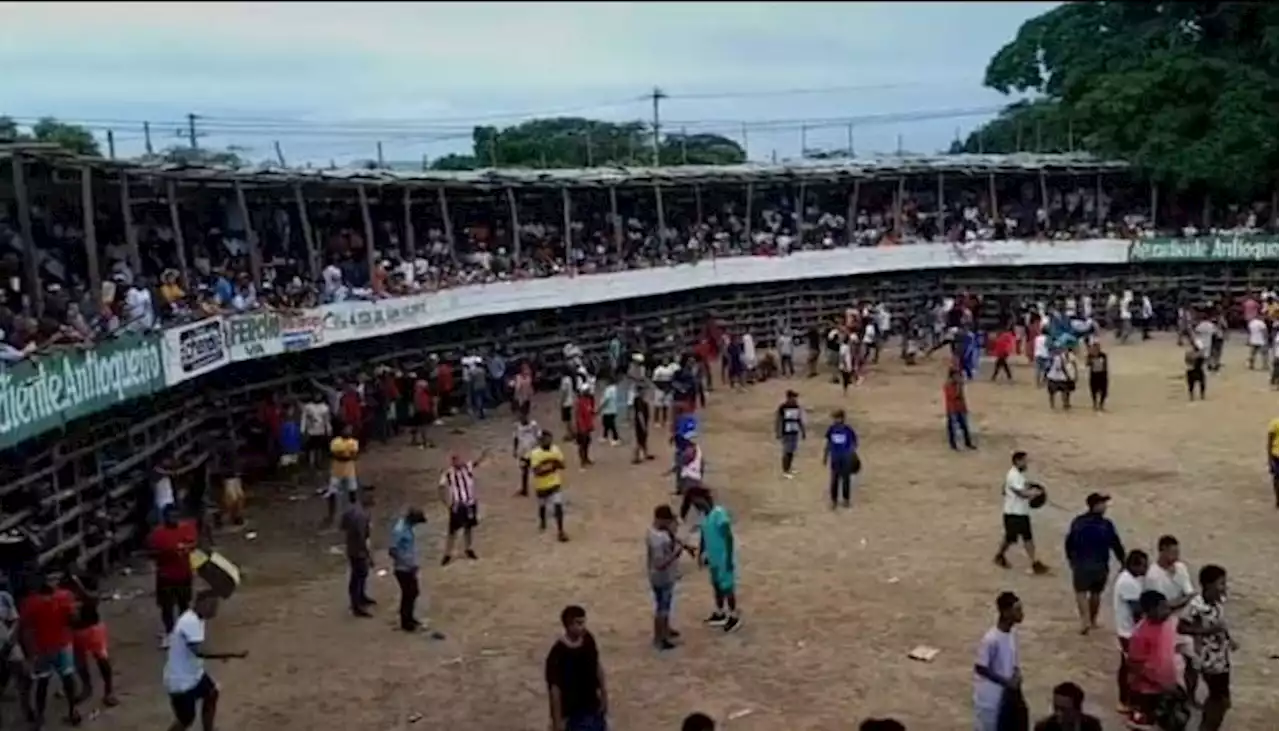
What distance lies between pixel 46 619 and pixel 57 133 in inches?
674

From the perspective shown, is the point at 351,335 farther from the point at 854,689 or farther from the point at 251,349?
the point at 854,689

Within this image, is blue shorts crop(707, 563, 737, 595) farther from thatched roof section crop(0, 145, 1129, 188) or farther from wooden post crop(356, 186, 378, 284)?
wooden post crop(356, 186, 378, 284)

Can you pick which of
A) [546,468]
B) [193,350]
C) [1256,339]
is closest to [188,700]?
[546,468]

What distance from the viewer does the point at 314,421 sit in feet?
79.7

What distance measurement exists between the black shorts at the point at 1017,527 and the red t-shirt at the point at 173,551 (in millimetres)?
7972

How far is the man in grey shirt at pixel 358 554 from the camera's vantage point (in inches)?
613

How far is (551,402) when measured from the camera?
1259 inches

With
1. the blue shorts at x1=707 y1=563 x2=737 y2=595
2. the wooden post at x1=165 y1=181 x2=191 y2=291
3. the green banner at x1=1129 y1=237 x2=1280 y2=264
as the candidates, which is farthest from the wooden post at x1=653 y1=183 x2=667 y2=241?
the blue shorts at x1=707 y1=563 x2=737 y2=595

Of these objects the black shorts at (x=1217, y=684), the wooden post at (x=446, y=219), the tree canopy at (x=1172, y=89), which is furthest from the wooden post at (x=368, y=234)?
the tree canopy at (x=1172, y=89)

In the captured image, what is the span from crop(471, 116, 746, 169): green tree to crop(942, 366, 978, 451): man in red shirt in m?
18.2

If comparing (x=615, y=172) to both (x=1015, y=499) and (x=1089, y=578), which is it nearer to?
(x=1015, y=499)

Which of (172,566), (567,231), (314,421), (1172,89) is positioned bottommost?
(314,421)

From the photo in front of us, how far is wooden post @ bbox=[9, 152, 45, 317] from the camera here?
18.1m

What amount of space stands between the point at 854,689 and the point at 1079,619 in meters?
2.72
